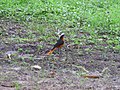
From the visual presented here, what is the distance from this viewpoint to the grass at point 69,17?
884 cm

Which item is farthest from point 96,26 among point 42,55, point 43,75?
point 43,75

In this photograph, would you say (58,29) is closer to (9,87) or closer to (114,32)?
(114,32)

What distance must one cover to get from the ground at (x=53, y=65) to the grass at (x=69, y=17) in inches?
15.8

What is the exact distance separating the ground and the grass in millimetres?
400

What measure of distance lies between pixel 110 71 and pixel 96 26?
3587 millimetres

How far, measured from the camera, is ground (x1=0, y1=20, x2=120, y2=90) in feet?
16.9

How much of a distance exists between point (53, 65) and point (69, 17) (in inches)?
169

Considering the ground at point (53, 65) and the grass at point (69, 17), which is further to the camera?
the grass at point (69, 17)

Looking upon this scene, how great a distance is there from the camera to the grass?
8.84 m

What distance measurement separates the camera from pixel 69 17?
1047 cm

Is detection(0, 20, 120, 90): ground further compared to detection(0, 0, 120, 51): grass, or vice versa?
detection(0, 0, 120, 51): grass

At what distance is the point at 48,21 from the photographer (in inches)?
391

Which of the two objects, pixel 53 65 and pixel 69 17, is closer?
pixel 53 65

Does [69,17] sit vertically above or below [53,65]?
below
